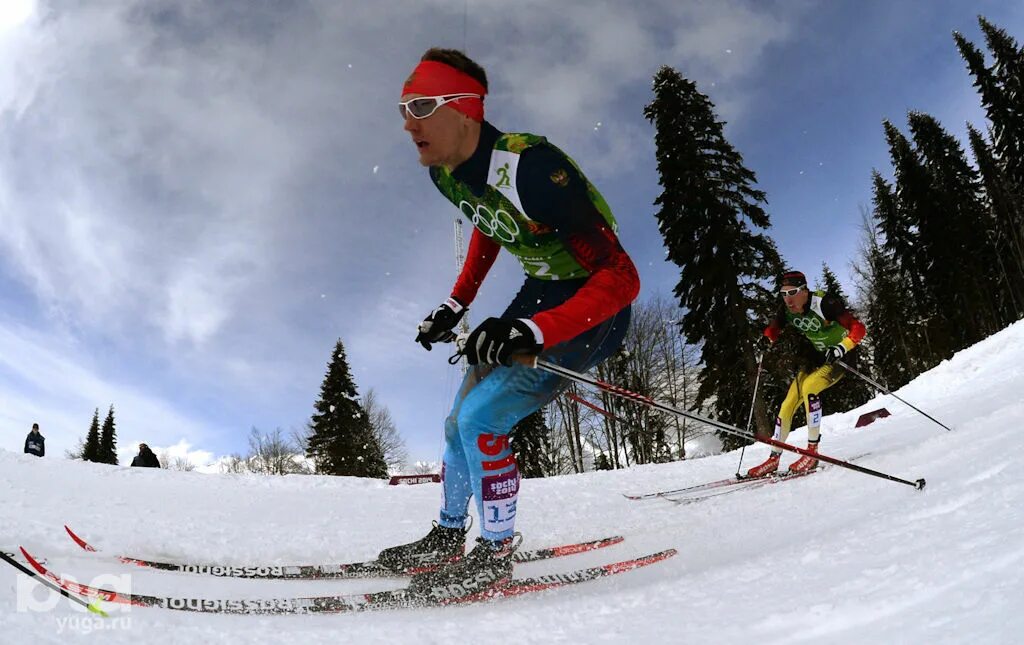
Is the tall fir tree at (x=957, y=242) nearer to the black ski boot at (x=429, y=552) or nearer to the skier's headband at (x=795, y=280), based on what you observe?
the skier's headband at (x=795, y=280)

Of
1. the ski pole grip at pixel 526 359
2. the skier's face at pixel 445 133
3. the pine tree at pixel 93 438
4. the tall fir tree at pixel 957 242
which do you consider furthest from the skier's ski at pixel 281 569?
the pine tree at pixel 93 438

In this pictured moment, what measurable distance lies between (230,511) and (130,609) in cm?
417

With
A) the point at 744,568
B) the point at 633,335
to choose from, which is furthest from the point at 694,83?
the point at 744,568

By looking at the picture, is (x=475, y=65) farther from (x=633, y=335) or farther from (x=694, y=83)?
(x=633, y=335)

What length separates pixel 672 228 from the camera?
64.0 feet

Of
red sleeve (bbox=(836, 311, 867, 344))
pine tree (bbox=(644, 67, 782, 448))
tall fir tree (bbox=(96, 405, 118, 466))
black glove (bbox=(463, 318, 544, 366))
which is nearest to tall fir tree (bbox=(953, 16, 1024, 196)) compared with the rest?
pine tree (bbox=(644, 67, 782, 448))

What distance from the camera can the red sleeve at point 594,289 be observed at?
2.45 metres

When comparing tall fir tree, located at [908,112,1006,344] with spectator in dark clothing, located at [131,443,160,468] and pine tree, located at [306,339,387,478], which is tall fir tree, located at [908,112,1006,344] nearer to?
pine tree, located at [306,339,387,478]

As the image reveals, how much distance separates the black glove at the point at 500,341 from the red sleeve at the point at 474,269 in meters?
1.22

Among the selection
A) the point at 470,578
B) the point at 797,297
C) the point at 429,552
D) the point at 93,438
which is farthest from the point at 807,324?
the point at 93,438

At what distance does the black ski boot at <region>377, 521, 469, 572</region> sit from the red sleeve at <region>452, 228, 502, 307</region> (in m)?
1.33

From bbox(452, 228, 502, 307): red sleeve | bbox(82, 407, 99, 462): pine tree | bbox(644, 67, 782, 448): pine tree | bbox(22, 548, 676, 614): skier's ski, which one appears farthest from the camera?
bbox(82, 407, 99, 462): pine tree
